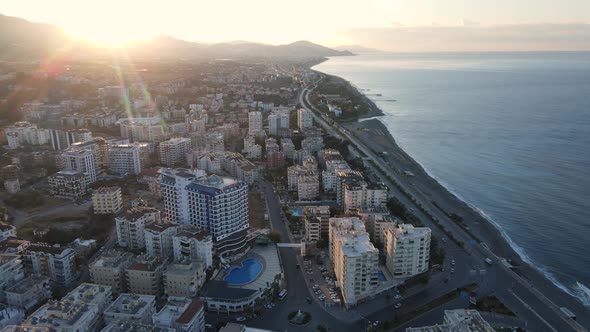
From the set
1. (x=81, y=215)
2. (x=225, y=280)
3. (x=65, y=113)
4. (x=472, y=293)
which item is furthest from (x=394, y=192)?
(x=65, y=113)

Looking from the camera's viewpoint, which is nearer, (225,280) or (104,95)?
(225,280)

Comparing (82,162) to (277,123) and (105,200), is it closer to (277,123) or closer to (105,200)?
(105,200)

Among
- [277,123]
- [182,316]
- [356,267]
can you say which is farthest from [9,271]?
[277,123]

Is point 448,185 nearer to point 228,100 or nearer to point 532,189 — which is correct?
point 532,189

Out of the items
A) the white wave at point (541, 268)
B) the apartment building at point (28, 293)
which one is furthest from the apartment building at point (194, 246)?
the white wave at point (541, 268)

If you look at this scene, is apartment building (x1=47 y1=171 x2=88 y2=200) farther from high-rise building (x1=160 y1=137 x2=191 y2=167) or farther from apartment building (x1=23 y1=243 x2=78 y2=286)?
apartment building (x1=23 y1=243 x2=78 y2=286)

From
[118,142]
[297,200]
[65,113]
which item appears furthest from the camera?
[65,113]

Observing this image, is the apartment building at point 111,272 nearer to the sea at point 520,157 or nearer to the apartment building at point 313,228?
the apartment building at point 313,228
